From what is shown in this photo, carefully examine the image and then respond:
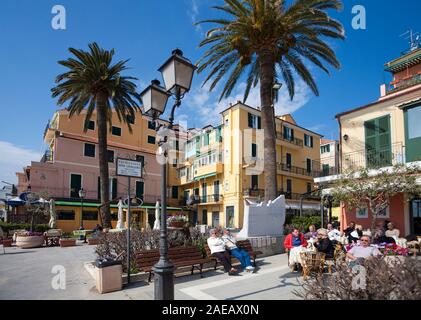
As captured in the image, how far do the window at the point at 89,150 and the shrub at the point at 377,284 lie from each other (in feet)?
→ 113

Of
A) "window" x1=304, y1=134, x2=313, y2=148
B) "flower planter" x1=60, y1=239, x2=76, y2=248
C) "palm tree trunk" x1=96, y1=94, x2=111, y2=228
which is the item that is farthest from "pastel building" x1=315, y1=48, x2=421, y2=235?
"window" x1=304, y1=134, x2=313, y2=148

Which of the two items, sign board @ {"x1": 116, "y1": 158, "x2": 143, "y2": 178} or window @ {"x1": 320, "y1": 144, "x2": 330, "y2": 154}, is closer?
sign board @ {"x1": 116, "y1": 158, "x2": 143, "y2": 178}

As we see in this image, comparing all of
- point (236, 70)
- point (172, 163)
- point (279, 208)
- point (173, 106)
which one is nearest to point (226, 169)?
point (172, 163)

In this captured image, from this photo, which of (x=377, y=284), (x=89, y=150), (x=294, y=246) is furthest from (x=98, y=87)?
(x=377, y=284)

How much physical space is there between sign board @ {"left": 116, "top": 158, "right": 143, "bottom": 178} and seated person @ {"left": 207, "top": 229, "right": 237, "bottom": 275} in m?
3.10

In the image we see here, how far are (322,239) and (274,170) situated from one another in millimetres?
5421

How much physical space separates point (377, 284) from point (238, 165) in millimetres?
30315

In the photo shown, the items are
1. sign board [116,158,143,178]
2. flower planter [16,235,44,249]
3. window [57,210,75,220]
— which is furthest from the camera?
window [57,210,75,220]

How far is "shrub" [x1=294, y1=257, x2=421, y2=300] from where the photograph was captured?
362 centimetres

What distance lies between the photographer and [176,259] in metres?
8.57

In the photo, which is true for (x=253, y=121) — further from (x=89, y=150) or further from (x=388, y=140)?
(x=388, y=140)

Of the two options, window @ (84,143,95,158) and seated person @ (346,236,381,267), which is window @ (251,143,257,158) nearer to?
window @ (84,143,95,158)

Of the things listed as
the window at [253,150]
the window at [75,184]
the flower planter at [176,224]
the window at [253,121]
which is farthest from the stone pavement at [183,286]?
the window at [253,121]
